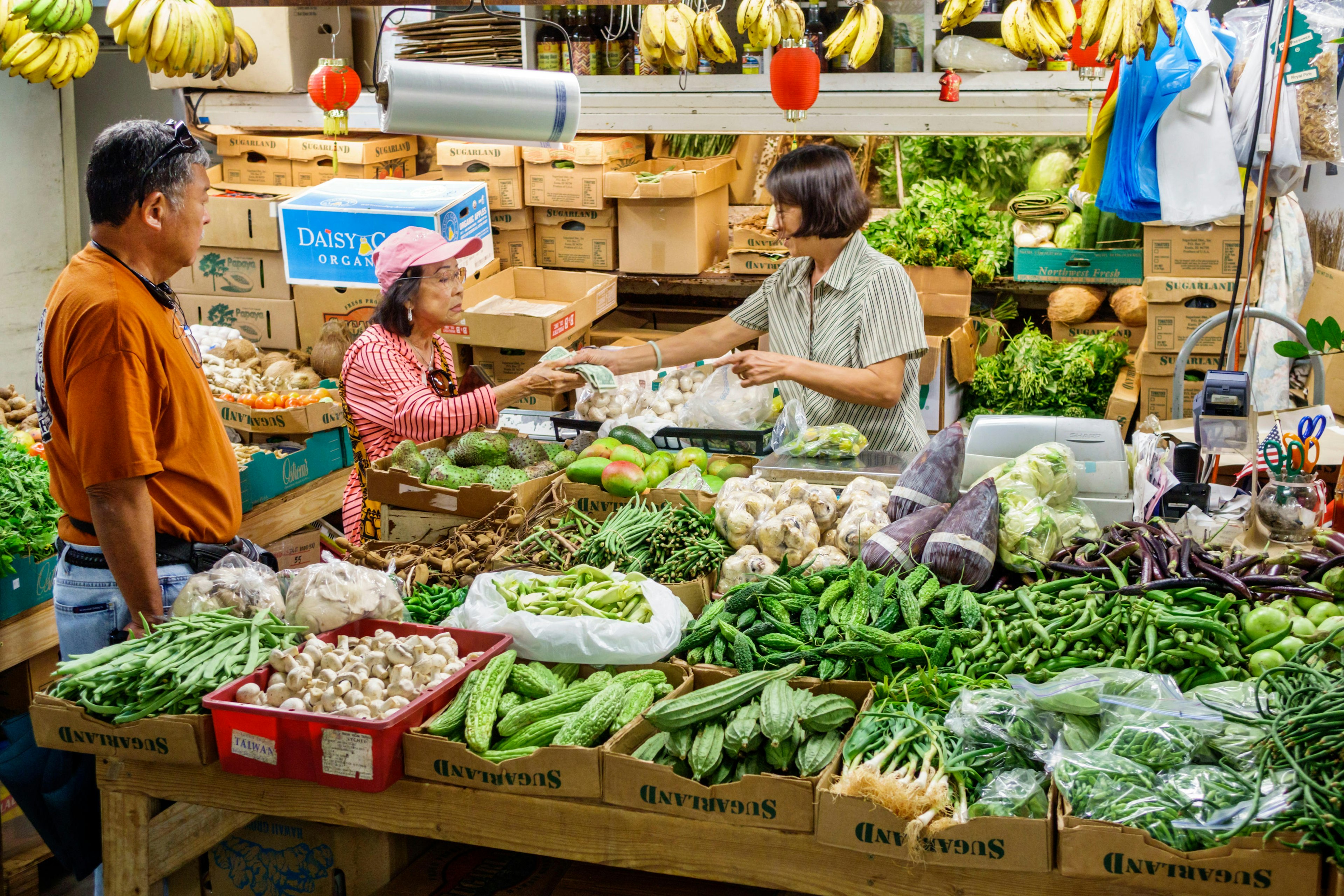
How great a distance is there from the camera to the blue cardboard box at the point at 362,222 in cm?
516

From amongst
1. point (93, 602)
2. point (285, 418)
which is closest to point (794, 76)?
point (285, 418)

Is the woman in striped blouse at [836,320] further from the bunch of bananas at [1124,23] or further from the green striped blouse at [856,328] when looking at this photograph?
the bunch of bananas at [1124,23]

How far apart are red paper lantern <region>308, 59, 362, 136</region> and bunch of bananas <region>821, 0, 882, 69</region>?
221 cm

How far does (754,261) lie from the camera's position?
6.31m

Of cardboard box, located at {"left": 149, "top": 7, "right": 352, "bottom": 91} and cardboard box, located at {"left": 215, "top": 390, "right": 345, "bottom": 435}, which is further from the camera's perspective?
cardboard box, located at {"left": 149, "top": 7, "right": 352, "bottom": 91}

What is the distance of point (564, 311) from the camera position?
5727mm

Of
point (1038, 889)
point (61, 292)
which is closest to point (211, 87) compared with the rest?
point (61, 292)

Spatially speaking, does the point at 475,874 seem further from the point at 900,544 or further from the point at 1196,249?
the point at 1196,249

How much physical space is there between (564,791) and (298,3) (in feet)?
7.48

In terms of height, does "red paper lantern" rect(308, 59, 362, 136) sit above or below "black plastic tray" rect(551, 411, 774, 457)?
above

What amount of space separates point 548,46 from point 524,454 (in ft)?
11.7

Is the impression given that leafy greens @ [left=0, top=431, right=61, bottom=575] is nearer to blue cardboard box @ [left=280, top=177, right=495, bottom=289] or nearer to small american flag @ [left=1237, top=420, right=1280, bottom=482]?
blue cardboard box @ [left=280, top=177, right=495, bottom=289]

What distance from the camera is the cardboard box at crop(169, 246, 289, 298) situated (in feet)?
20.5

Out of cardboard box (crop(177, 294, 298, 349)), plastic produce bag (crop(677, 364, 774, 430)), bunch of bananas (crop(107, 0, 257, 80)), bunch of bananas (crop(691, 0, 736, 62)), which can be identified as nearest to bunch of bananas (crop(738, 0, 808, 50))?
bunch of bananas (crop(691, 0, 736, 62))
